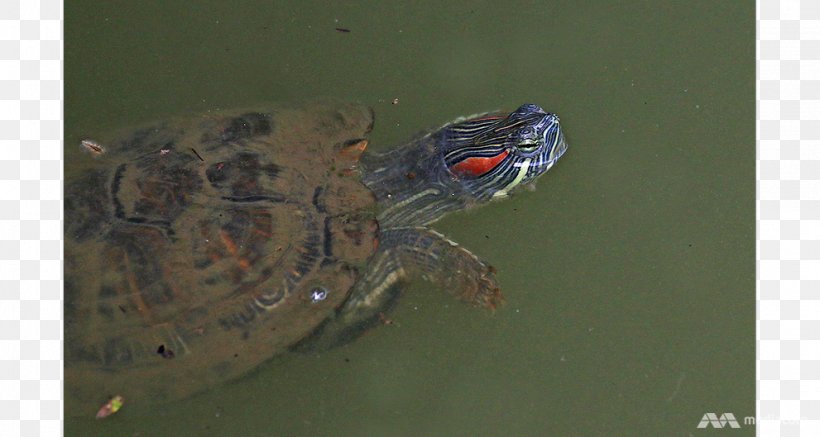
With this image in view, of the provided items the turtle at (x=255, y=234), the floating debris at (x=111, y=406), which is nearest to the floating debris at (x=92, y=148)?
the turtle at (x=255, y=234)

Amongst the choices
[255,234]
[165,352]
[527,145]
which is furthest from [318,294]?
[527,145]

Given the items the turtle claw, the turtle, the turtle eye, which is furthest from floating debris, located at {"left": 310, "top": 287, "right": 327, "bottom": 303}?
the turtle eye

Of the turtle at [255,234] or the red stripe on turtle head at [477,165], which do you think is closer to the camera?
the turtle at [255,234]

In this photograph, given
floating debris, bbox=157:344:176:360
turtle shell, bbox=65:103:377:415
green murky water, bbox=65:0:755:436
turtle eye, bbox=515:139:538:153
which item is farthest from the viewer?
green murky water, bbox=65:0:755:436

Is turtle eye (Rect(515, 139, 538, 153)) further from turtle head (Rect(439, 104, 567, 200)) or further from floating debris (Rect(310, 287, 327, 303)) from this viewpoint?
floating debris (Rect(310, 287, 327, 303))

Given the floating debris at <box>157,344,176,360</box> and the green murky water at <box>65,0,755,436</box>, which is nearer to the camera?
the floating debris at <box>157,344,176,360</box>

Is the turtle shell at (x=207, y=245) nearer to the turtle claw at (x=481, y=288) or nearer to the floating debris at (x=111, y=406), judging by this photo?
the floating debris at (x=111, y=406)
